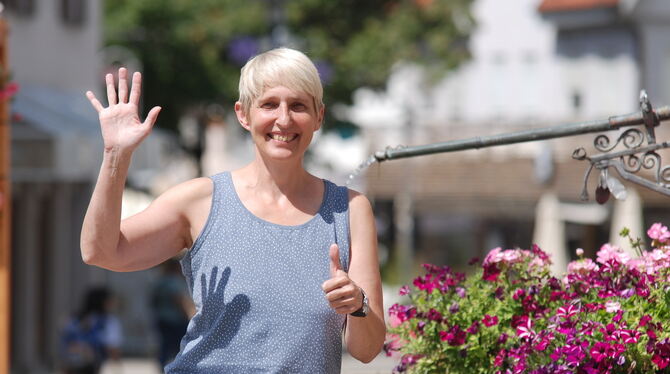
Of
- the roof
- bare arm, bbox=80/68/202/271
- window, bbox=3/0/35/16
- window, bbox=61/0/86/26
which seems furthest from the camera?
the roof

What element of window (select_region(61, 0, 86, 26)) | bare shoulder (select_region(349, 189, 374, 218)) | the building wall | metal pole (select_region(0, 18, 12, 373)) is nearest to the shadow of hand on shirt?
bare shoulder (select_region(349, 189, 374, 218))

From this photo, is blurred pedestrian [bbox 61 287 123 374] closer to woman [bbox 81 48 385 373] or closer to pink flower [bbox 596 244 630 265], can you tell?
pink flower [bbox 596 244 630 265]

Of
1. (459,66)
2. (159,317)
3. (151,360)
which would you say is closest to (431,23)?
(459,66)

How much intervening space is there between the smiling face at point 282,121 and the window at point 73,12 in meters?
19.8

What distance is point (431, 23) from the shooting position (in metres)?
35.0

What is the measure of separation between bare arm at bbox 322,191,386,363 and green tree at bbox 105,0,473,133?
25324mm

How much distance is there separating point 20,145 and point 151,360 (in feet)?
19.8

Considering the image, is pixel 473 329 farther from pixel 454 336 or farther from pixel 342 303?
pixel 342 303

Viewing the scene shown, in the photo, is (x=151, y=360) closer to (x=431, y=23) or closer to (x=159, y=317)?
(x=159, y=317)

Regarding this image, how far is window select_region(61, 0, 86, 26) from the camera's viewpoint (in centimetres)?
2389

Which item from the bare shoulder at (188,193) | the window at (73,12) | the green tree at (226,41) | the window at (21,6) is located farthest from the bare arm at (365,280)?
the green tree at (226,41)

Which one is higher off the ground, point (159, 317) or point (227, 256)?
point (159, 317)

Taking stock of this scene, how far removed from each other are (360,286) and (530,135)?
2.84 ft

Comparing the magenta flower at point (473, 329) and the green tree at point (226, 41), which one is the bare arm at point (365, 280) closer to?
the magenta flower at point (473, 329)
